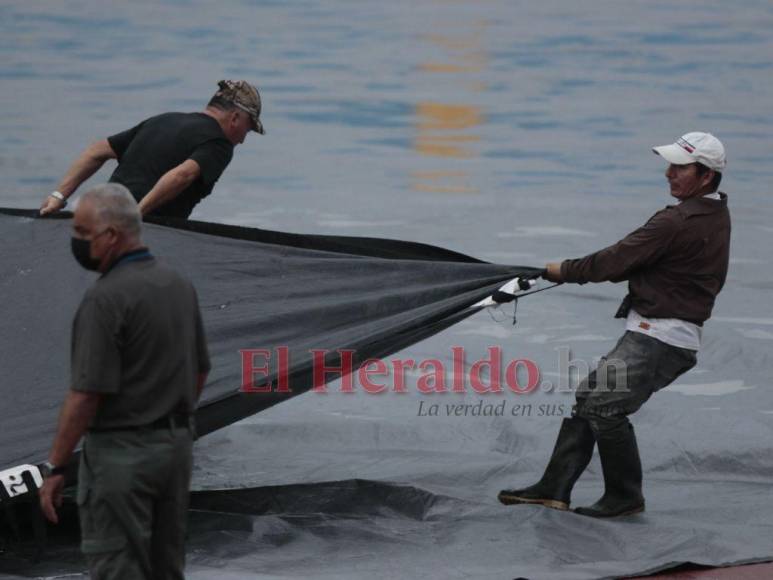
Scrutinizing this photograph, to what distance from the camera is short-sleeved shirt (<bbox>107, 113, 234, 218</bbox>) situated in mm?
7086

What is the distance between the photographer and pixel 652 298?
6289 millimetres

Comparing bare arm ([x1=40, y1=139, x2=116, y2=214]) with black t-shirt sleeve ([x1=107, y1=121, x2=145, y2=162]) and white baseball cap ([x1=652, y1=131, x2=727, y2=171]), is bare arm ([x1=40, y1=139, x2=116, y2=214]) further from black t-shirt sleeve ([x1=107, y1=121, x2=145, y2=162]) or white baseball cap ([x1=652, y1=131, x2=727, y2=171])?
white baseball cap ([x1=652, y1=131, x2=727, y2=171])

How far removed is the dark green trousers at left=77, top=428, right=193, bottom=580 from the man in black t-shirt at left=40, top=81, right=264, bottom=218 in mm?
2696

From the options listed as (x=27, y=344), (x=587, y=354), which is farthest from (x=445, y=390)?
(x=27, y=344)

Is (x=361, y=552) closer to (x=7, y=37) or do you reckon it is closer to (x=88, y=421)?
(x=88, y=421)

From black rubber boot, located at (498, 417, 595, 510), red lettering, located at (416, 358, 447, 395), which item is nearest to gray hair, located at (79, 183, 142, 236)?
black rubber boot, located at (498, 417, 595, 510)

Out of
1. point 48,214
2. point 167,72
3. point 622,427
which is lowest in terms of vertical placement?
point 622,427

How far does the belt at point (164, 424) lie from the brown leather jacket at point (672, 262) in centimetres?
236

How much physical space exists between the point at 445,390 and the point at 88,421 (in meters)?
4.32

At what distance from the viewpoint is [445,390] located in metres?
8.44

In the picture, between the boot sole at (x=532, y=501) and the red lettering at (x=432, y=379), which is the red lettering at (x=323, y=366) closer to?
the boot sole at (x=532, y=501)

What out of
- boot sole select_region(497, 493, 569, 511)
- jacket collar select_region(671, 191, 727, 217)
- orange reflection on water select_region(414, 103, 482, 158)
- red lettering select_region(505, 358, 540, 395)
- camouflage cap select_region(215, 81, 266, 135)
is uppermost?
orange reflection on water select_region(414, 103, 482, 158)

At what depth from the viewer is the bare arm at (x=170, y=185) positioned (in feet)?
22.5

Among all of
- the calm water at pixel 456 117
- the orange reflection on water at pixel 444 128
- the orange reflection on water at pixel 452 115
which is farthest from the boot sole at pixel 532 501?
the orange reflection on water at pixel 444 128
